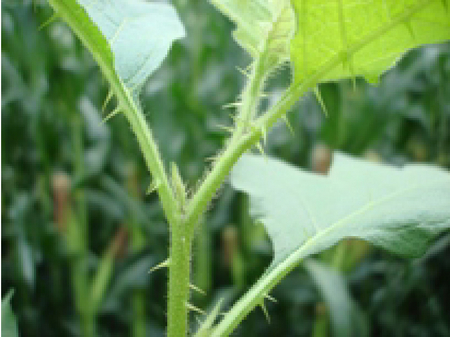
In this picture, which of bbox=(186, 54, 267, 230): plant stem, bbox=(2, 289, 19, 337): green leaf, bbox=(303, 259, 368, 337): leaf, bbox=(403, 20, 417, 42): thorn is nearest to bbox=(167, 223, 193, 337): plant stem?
bbox=(186, 54, 267, 230): plant stem

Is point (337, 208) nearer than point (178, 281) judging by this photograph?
No

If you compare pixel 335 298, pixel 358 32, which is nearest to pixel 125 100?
pixel 358 32

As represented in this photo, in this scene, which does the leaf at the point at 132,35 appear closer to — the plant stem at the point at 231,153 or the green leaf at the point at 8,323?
the plant stem at the point at 231,153

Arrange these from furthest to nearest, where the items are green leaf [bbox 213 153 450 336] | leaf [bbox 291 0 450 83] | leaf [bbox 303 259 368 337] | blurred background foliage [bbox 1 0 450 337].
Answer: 1. blurred background foliage [bbox 1 0 450 337]
2. leaf [bbox 303 259 368 337]
3. green leaf [bbox 213 153 450 336]
4. leaf [bbox 291 0 450 83]

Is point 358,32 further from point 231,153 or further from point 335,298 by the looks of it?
point 335,298

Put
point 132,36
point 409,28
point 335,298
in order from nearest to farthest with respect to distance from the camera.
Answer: point 409,28
point 132,36
point 335,298

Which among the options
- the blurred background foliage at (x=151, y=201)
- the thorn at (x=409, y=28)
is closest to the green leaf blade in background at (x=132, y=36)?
the thorn at (x=409, y=28)

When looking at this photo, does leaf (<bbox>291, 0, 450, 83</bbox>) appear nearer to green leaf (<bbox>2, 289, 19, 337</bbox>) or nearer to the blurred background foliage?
green leaf (<bbox>2, 289, 19, 337</bbox>)
